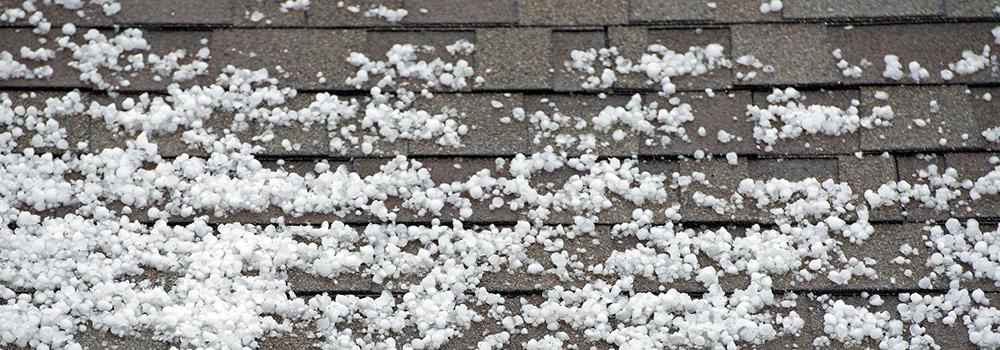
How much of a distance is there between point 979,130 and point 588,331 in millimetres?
1023

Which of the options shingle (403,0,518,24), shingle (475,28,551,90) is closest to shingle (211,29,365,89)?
shingle (403,0,518,24)

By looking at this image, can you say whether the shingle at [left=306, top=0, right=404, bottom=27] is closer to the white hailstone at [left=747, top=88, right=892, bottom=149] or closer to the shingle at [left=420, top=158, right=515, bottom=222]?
the shingle at [left=420, top=158, right=515, bottom=222]

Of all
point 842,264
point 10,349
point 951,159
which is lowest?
point 10,349

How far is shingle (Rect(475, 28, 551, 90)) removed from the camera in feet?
8.09

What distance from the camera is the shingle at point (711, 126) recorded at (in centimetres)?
241

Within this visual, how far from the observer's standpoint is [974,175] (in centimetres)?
239

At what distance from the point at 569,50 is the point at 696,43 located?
306 mm

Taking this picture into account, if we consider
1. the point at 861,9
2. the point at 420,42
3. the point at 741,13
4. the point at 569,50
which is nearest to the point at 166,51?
the point at 420,42

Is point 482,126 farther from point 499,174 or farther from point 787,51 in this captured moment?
point 787,51

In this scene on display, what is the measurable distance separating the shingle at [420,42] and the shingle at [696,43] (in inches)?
18.2

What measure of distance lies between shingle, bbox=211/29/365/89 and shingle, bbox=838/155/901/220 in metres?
1.18

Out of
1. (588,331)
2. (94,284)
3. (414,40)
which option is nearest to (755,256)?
(588,331)

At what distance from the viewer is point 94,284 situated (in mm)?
2365

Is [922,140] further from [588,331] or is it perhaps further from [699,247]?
[588,331]
